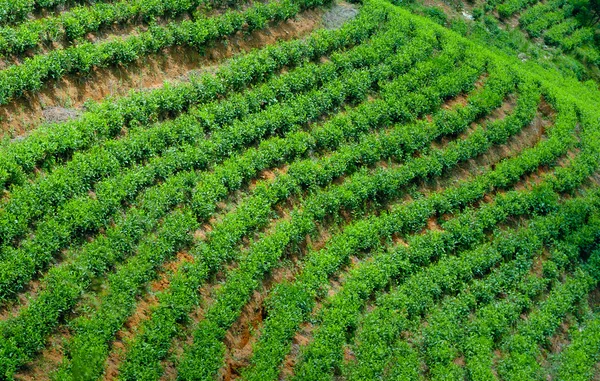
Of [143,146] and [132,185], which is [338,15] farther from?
[132,185]

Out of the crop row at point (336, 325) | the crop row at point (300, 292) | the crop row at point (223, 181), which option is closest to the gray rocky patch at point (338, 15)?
the crop row at point (300, 292)

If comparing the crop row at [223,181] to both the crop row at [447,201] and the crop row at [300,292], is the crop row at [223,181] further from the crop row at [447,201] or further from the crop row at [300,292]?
the crop row at [447,201]

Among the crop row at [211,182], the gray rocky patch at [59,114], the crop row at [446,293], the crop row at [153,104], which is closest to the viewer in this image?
the crop row at [211,182]

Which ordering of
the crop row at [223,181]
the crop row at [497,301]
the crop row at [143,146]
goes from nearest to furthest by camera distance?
the crop row at [223,181], the crop row at [143,146], the crop row at [497,301]

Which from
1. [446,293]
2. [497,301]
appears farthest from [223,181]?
[497,301]

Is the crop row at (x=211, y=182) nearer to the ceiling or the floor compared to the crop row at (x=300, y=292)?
nearer to the ceiling

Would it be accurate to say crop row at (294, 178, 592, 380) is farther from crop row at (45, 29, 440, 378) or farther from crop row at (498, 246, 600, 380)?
crop row at (45, 29, 440, 378)

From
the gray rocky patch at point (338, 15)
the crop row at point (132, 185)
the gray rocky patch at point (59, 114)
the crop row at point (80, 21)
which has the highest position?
the crop row at point (80, 21)

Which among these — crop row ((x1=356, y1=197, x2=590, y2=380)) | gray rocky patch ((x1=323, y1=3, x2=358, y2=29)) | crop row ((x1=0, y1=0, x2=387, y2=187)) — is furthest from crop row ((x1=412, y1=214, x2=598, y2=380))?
gray rocky patch ((x1=323, y1=3, x2=358, y2=29))
